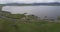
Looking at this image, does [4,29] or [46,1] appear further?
[46,1]

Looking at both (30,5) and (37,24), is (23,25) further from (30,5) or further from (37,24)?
(30,5)

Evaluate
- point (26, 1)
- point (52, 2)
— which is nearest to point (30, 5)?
point (26, 1)

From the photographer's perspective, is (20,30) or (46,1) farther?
(46,1)

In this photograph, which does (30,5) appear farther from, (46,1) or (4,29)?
(4,29)

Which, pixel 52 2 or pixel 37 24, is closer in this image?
pixel 37 24

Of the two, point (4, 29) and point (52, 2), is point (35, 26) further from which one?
point (52, 2)

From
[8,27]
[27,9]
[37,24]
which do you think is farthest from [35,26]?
[27,9]

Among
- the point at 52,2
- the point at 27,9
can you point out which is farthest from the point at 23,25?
the point at 52,2
